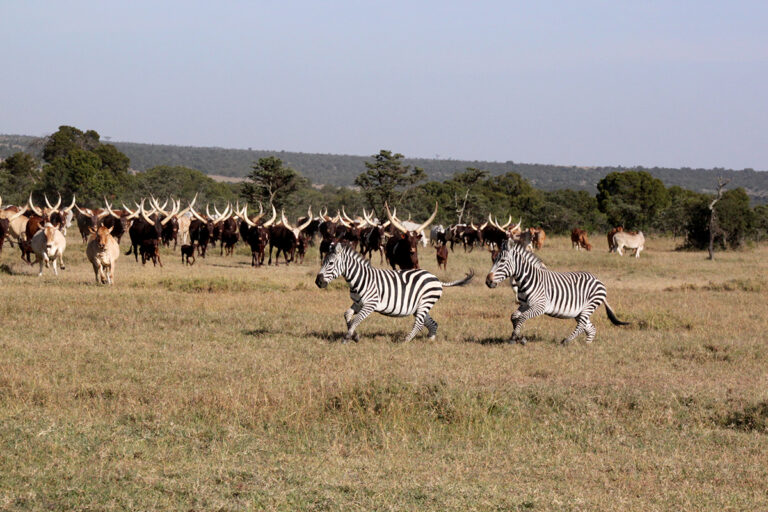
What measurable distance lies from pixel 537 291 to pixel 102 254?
34.7 ft

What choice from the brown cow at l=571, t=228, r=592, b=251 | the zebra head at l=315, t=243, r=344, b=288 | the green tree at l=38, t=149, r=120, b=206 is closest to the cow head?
the zebra head at l=315, t=243, r=344, b=288

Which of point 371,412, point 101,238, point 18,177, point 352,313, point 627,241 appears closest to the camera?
point 371,412

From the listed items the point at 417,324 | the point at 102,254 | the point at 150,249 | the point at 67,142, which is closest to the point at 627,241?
the point at 150,249

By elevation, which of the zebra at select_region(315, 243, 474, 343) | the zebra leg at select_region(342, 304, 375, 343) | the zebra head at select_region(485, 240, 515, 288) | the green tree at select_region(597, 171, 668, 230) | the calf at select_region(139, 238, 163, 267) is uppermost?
the green tree at select_region(597, 171, 668, 230)

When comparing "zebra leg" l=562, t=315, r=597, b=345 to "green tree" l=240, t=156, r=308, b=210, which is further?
"green tree" l=240, t=156, r=308, b=210

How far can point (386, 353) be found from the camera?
1130cm

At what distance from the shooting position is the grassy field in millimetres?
5938

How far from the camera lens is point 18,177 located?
64.5 m

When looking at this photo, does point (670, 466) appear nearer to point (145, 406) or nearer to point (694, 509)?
point (694, 509)

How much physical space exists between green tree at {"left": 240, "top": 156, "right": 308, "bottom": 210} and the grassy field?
3780cm

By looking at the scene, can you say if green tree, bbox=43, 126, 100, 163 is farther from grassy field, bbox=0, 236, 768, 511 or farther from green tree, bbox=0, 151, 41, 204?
grassy field, bbox=0, 236, 768, 511

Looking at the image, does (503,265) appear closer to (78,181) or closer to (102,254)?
(102,254)

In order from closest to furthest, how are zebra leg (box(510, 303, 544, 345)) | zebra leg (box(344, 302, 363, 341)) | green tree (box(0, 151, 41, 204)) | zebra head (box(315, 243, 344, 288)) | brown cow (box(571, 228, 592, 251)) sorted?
zebra head (box(315, 243, 344, 288)) → zebra leg (box(344, 302, 363, 341)) → zebra leg (box(510, 303, 544, 345)) → brown cow (box(571, 228, 592, 251)) → green tree (box(0, 151, 41, 204))

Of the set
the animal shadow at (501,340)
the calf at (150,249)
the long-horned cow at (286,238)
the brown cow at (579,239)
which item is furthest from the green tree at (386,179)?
the animal shadow at (501,340)
